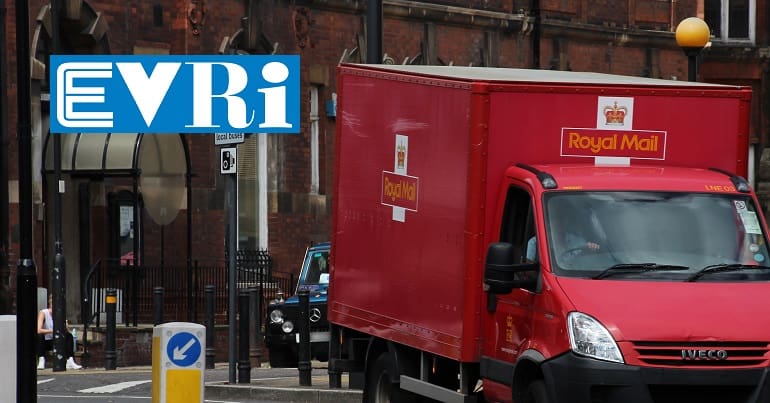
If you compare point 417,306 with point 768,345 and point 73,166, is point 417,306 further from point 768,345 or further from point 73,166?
point 73,166

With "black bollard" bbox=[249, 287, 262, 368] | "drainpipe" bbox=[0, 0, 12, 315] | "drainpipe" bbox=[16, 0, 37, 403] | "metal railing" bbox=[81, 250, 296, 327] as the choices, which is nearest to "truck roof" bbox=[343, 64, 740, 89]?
"drainpipe" bbox=[16, 0, 37, 403]

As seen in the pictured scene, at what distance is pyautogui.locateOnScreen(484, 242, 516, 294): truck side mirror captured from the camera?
44.0 ft

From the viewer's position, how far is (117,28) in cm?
3334

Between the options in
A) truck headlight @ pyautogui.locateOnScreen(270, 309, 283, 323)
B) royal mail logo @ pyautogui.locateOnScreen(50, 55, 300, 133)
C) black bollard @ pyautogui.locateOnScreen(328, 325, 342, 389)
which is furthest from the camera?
truck headlight @ pyautogui.locateOnScreen(270, 309, 283, 323)

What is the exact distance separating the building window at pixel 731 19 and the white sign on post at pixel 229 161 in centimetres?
3046

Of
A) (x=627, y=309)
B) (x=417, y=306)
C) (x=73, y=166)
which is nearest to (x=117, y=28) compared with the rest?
(x=73, y=166)

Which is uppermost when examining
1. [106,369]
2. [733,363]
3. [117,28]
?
[117,28]

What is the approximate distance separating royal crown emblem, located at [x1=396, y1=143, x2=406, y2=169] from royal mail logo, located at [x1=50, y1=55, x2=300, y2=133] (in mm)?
6221

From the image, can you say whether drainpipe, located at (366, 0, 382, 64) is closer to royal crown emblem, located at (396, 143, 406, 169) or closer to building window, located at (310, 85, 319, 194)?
royal crown emblem, located at (396, 143, 406, 169)

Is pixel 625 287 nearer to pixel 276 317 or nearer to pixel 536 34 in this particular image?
pixel 276 317

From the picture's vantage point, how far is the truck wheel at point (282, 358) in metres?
25.6

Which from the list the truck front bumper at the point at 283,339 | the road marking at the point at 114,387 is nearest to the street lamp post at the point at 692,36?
the truck front bumper at the point at 283,339

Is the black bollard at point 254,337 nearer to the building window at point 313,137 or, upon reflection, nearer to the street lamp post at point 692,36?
the building window at point 313,137

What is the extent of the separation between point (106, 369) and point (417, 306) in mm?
13862
